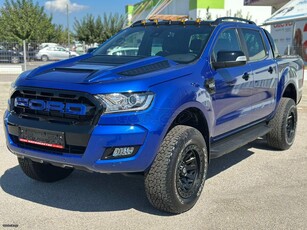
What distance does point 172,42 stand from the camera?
475 centimetres

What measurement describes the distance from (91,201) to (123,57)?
1583 mm

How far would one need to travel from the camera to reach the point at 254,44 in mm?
5617

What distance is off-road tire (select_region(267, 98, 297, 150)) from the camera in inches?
239

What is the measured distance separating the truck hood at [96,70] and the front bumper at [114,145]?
477 mm

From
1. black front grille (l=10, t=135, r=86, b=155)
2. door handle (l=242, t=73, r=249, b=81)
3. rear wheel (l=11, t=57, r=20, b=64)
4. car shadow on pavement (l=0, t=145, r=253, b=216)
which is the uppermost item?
door handle (l=242, t=73, r=249, b=81)

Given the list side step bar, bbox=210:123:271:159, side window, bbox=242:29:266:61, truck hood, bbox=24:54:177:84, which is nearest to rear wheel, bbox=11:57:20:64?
side window, bbox=242:29:266:61

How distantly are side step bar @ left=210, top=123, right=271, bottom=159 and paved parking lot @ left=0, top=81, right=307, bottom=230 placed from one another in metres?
0.45

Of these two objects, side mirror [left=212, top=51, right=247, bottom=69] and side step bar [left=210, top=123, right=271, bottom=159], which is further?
side step bar [left=210, top=123, right=271, bottom=159]

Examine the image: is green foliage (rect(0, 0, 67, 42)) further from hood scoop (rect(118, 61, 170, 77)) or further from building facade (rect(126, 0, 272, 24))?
hood scoop (rect(118, 61, 170, 77))

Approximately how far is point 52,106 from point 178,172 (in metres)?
1.29

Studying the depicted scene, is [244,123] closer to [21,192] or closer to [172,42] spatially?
[172,42]

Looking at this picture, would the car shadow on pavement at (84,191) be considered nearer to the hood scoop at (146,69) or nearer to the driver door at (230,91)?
the driver door at (230,91)

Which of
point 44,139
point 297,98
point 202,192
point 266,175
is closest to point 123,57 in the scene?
point 44,139

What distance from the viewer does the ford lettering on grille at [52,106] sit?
11.2 ft
